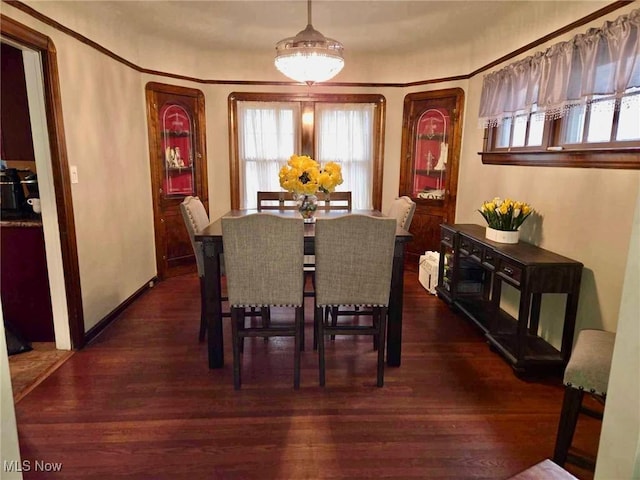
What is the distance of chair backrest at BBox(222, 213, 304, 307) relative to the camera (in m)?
2.14

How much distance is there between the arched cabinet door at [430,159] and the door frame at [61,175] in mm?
3514

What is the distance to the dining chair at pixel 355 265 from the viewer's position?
85.0 inches

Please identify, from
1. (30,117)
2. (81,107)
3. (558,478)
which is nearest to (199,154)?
(81,107)

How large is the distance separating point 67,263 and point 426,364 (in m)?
2.55

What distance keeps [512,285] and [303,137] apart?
3.10 metres

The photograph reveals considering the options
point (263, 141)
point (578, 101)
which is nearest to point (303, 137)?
point (263, 141)

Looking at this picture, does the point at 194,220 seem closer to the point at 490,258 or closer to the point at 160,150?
the point at 160,150

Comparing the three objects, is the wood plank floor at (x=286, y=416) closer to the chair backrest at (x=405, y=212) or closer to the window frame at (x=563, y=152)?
the chair backrest at (x=405, y=212)

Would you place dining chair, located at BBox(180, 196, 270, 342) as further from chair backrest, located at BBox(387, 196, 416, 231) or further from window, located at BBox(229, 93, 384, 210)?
window, located at BBox(229, 93, 384, 210)

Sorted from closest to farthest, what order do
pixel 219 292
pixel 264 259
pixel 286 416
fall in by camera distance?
pixel 286 416 → pixel 264 259 → pixel 219 292

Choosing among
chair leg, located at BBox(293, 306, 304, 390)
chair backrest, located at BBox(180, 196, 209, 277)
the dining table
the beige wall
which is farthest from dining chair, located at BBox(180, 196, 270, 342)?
the beige wall

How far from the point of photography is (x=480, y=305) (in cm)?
340

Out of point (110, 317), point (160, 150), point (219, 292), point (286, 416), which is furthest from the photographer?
point (160, 150)

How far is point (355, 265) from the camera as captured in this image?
2.24 metres
